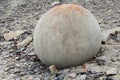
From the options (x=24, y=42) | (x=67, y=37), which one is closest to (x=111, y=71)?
(x=67, y=37)

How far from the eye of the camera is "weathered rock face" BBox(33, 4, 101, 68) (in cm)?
530

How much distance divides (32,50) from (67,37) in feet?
5.43

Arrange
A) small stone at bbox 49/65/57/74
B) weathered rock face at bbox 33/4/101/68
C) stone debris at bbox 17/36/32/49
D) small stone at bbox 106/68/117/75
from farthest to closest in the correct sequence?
stone debris at bbox 17/36/32/49, small stone at bbox 49/65/57/74, weathered rock face at bbox 33/4/101/68, small stone at bbox 106/68/117/75

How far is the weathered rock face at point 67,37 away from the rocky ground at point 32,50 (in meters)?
0.20

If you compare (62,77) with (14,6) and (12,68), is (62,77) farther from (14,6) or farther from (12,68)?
(14,6)

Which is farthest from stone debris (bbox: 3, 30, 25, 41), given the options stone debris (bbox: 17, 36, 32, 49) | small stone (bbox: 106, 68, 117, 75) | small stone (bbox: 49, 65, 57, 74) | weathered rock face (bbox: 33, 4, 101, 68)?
small stone (bbox: 106, 68, 117, 75)

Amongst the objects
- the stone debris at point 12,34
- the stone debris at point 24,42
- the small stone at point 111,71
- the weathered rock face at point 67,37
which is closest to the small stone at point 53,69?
the weathered rock face at point 67,37

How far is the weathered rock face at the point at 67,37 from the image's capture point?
209 inches

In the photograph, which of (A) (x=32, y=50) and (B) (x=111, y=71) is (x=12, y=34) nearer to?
(A) (x=32, y=50)

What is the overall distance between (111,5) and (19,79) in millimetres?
6143

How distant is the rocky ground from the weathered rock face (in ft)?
0.67

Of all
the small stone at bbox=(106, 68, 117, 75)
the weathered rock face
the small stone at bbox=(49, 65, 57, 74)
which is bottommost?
the small stone at bbox=(106, 68, 117, 75)

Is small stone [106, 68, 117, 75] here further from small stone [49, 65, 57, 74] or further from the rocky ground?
small stone [49, 65, 57, 74]

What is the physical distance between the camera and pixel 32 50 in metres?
6.76
